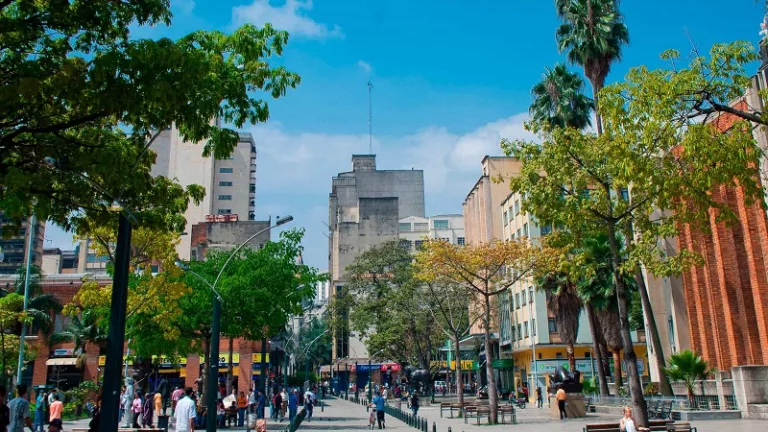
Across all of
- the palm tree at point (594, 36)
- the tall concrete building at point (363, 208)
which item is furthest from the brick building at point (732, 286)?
the tall concrete building at point (363, 208)

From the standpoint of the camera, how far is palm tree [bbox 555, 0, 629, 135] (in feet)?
94.1

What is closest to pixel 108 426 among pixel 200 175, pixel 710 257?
pixel 710 257

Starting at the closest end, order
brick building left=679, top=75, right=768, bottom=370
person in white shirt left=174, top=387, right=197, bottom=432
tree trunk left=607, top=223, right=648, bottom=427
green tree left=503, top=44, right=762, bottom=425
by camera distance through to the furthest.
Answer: green tree left=503, top=44, right=762, bottom=425 < person in white shirt left=174, top=387, right=197, bottom=432 < tree trunk left=607, top=223, right=648, bottom=427 < brick building left=679, top=75, right=768, bottom=370

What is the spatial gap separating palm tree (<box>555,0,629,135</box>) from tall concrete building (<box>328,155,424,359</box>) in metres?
66.6

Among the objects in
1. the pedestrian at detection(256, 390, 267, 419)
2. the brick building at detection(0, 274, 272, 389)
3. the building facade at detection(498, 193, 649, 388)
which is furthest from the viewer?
the building facade at detection(498, 193, 649, 388)

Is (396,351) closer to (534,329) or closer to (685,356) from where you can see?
(534,329)

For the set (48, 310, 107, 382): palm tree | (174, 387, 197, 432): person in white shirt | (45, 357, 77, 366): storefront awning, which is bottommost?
(174, 387, 197, 432): person in white shirt

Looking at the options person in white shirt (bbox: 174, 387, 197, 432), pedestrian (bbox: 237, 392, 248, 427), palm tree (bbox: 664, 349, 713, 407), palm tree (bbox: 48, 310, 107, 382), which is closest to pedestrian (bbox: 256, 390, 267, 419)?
pedestrian (bbox: 237, 392, 248, 427)

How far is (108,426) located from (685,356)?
25715mm

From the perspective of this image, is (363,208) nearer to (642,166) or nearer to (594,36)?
(594,36)

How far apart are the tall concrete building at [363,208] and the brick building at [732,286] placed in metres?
61.7

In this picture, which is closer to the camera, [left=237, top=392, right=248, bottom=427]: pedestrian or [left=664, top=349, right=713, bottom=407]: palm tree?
[left=237, top=392, right=248, bottom=427]: pedestrian

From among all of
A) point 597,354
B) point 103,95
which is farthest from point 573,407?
point 103,95

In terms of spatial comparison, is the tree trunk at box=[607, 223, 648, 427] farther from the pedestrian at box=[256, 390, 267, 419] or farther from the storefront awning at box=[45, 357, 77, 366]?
the storefront awning at box=[45, 357, 77, 366]
